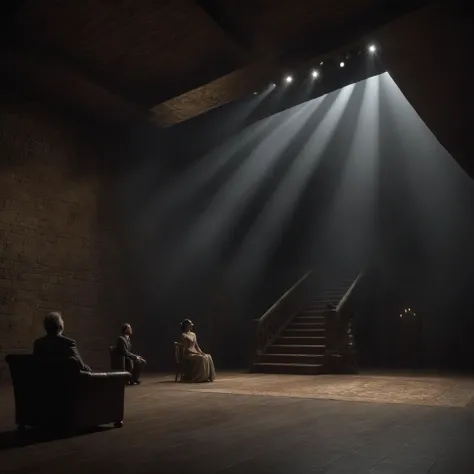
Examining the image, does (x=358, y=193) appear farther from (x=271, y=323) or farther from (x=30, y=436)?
(x=30, y=436)

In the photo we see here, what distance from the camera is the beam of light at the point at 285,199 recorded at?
14967mm

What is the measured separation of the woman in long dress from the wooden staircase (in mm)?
2300

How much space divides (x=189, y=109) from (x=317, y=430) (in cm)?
722

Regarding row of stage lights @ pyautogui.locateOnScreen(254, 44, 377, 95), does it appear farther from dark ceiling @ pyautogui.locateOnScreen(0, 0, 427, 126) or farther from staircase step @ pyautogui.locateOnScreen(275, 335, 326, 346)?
staircase step @ pyautogui.locateOnScreen(275, 335, 326, 346)

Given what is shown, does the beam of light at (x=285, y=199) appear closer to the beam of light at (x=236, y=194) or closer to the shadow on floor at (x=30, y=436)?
the beam of light at (x=236, y=194)

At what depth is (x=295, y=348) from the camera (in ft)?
36.7

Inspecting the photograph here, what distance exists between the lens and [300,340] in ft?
38.3

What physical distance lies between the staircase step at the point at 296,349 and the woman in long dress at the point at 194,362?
2971 millimetres

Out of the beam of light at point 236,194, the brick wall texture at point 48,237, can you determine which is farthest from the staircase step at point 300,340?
the brick wall texture at point 48,237

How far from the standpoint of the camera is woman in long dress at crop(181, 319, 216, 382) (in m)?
8.57

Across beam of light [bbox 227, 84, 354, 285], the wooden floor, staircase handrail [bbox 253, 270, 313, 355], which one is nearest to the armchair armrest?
the wooden floor

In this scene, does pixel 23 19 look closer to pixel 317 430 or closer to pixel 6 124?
pixel 6 124

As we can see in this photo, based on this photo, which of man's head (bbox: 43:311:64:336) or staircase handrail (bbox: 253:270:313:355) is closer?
man's head (bbox: 43:311:64:336)

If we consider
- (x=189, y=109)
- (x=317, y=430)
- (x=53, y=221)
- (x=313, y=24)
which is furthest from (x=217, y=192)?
(x=317, y=430)
